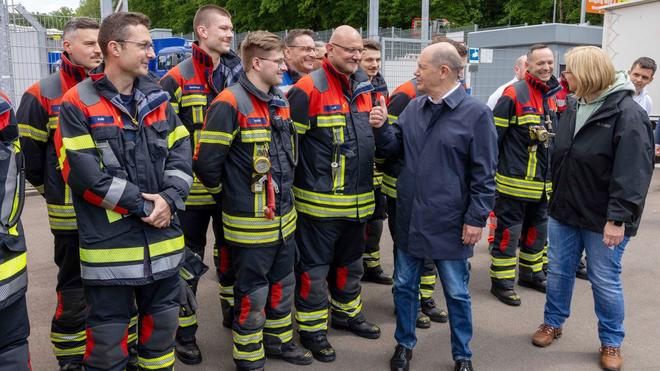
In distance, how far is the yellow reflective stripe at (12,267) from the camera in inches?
102

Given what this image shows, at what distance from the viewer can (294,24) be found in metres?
32.2

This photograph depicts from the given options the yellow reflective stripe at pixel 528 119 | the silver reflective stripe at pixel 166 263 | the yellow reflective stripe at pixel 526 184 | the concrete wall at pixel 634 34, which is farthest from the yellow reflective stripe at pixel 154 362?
the concrete wall at pixel 634 34

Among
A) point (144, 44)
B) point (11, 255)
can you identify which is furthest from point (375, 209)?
point (11, 255)

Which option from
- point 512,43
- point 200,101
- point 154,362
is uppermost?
point 512,43

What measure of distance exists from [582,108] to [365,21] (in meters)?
26.7

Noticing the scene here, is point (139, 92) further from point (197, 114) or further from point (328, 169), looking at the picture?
point (328, 169)

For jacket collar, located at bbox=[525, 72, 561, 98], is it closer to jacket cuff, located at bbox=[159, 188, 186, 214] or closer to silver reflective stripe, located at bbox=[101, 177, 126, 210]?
jacket cuff, located at bbox=[159, 188, 186, 214]

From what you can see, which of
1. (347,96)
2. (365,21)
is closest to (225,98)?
(347,96)

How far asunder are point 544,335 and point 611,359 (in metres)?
0.50

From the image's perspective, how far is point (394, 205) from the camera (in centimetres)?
476

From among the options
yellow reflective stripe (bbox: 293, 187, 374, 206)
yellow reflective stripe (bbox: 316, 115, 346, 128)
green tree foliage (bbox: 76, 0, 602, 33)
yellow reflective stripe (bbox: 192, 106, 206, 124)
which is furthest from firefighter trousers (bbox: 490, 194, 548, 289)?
green tree foliage (bbox: 76, 0, 602, 33)

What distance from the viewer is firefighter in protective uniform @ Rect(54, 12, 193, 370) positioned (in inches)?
117

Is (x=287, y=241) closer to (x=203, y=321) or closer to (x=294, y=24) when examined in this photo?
(x=203, y=321)

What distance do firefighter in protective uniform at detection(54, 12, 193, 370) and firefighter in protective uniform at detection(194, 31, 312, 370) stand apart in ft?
1.43
